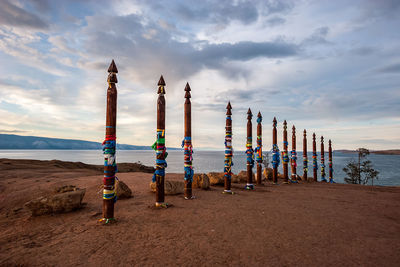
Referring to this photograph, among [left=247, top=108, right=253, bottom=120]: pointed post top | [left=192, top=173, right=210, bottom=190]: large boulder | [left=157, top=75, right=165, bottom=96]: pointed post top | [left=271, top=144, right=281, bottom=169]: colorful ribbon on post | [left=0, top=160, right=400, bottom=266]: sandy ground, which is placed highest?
[left=157, top=75, right=165, bottom=96]: pointed post top

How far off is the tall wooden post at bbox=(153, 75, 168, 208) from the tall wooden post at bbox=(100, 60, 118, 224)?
1.61 metres

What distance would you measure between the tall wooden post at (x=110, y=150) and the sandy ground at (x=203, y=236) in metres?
0.47

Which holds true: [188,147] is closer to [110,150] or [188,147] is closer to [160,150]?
[160,150]

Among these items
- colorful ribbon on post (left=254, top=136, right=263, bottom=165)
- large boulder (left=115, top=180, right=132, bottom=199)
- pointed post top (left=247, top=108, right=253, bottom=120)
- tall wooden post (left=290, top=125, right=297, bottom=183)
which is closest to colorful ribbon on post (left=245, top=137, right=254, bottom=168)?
pointed post top (left=247, top=108, right=253, bottom=120)

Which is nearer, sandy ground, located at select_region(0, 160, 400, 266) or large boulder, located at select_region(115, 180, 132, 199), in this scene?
sandy ground, located at select_region(0, 160, 400, 266)

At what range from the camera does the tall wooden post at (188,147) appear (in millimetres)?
8984

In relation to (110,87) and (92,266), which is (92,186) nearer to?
(110,87)

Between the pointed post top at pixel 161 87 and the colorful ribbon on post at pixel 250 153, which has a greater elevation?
the pointed post top at pixel 161 87

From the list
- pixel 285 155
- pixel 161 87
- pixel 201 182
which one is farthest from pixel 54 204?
pixel 285 155

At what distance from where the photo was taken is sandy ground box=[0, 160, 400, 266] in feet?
13.5

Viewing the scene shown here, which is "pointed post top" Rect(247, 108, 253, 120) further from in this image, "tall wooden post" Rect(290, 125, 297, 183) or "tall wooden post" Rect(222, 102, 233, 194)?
"tall wooden post" Rect(290, 125, 297, 183)

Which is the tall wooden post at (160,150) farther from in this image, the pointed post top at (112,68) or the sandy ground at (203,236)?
the pointed post top at (112,68)

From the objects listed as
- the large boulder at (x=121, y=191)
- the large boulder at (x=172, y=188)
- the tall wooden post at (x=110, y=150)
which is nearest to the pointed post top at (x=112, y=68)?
the tall wooden post at (x=110, y=150)

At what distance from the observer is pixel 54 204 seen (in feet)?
21.5
